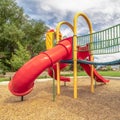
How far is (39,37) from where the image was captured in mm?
42062

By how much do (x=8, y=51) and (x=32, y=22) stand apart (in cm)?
796

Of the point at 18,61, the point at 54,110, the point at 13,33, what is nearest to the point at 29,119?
the point at 54,110

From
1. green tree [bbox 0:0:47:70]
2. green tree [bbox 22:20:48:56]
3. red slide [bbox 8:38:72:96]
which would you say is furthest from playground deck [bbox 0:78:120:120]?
green tree [bbox 22:20:48:56]

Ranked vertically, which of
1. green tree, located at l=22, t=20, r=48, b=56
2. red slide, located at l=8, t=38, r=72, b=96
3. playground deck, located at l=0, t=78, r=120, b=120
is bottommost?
playground deck, located at l=0, t=78, r=120, b=120

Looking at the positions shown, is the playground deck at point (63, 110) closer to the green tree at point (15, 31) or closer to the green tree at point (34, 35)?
the green tree at point (15, 31)

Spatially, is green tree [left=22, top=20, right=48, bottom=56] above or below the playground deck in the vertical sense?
above

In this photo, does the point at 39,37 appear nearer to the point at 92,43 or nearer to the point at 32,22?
the point at 32,22

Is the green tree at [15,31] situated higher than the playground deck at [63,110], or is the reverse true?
the green tree at [15,31]

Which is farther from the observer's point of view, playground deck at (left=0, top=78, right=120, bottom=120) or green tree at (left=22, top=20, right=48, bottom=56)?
green tree at (left=22, top=20, right=48, bottom=56)

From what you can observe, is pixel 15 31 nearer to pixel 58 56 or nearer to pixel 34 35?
pixel 34 35

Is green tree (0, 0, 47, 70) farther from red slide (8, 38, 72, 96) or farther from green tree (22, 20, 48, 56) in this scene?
red slide (8, 38, 72, 96)

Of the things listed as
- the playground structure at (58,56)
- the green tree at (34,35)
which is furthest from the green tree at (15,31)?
the playground structure at (58,56)

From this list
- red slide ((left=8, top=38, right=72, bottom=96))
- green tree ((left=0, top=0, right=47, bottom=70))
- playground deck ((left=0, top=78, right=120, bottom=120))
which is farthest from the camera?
green tree ((left=0, top=0, right=47, bottom=70))

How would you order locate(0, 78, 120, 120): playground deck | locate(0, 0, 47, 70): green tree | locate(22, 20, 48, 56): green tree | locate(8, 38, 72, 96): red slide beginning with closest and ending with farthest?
locate(0, 78, 120, 120): playground deck → locate(8, 38, 72, 96): red slide → locate(0, 0, 47, 70): green tree → locate(22, 20, 48, 56): green tree
